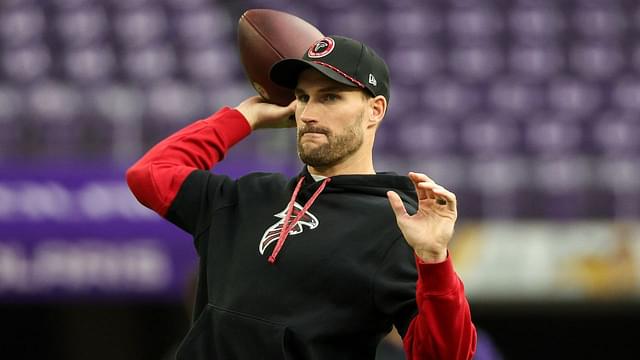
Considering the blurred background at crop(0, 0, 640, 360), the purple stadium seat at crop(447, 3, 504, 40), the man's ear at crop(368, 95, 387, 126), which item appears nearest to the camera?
the man's ear at crop(368, 95, 387, 126)

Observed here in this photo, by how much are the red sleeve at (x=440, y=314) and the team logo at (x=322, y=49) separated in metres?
0.66

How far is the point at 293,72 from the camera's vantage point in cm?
308

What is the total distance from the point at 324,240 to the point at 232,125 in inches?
25.5

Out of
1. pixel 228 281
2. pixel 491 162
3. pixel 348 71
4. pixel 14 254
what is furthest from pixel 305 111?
pixel 491 162

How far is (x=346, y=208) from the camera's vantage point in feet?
9.79

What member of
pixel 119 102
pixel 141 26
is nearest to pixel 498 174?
pixel 119 102

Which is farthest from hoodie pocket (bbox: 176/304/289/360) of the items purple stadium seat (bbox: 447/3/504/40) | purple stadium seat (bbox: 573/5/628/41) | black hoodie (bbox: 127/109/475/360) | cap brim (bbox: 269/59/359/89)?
purple stadium seat (bbox: 573/5/628/41)

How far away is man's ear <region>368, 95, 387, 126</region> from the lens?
3.04m

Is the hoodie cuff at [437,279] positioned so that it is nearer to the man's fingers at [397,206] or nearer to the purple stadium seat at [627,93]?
the man's fingers at [397,206]

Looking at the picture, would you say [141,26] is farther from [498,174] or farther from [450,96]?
[498,174]

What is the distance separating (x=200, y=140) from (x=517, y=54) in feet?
19.7

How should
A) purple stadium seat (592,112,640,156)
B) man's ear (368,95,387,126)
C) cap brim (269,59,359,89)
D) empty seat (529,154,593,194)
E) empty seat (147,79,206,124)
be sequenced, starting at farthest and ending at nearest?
purple stadium seat (592,112,640,156) → empty seat (147,79,206,124) → empty seat (529,154,593,194) → man's ear (368,95,387,126) → cap brim (269,59,359,89)

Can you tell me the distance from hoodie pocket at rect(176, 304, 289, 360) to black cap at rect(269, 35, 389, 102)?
0.64m

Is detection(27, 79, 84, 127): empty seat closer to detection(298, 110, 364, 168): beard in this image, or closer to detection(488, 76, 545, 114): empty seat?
detection(488, 76, 545, 114): empty seat
